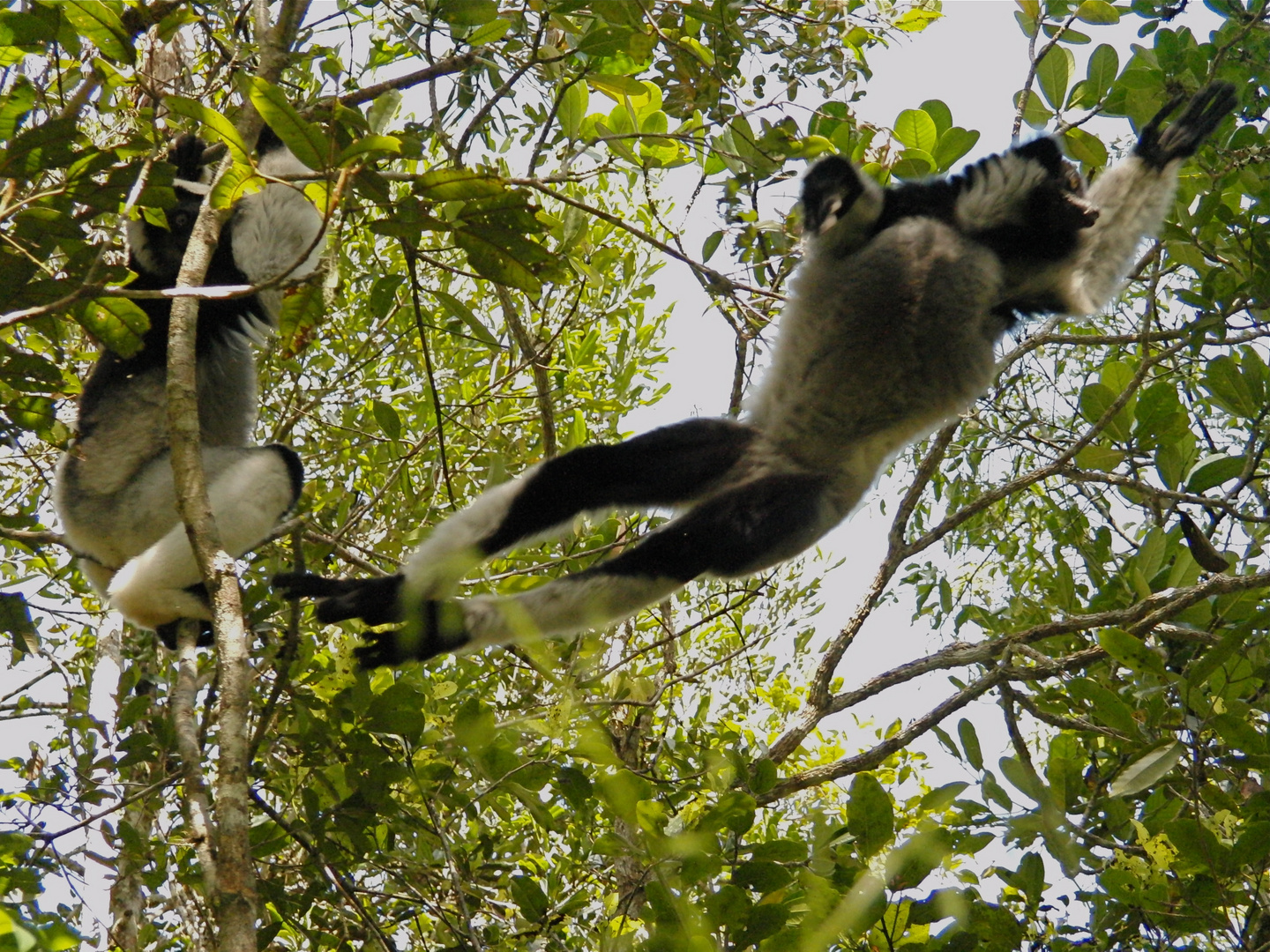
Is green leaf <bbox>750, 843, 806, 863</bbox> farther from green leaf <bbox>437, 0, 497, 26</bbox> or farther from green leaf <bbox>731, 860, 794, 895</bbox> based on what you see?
green leaf <bbox>437, 0, 497, 26</bbox>

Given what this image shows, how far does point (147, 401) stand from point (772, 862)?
3.33 metres

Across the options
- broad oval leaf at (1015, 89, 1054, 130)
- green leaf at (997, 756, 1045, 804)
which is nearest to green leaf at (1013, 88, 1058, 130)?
broad oval leaf at (1015, 89, 1054, 130)

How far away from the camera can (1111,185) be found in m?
4.10

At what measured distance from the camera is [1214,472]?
3.80 m

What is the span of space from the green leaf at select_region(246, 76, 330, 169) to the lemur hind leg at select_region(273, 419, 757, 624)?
119 cm

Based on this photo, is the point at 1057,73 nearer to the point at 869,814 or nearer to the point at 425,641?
the point at 869,814

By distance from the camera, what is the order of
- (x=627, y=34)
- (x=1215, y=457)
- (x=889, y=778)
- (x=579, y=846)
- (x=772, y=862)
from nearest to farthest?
1. (x=772, y=862)
2. (x=627, y=34)
3. (x=1215, y=457)
4. (x=579, y=846)
5. (x=889, y=778)

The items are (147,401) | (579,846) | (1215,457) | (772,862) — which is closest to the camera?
(772,862)

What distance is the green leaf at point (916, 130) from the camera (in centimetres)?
394

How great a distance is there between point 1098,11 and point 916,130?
2.91ft

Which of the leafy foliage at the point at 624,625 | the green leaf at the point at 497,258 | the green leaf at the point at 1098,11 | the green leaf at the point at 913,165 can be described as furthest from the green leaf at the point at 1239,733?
the green leaf at the point at 1098,11

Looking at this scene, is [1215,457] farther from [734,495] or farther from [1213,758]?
[734,495]

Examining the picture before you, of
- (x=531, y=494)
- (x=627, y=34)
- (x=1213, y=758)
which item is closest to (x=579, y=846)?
(x=531, y=494)

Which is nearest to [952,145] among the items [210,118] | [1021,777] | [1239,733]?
[1239,733]
